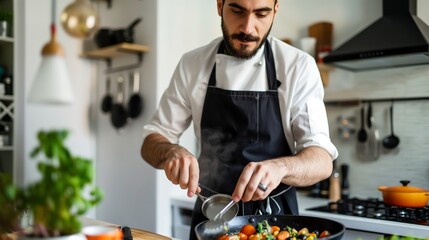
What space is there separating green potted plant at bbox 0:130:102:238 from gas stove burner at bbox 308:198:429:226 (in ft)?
4.63

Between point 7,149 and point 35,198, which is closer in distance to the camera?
point 35,198

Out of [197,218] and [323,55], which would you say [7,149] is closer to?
[197,218]

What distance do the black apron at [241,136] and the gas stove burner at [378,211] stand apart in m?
0.47

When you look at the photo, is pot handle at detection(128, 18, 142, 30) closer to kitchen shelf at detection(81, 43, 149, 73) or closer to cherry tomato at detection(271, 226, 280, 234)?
kitchen shelf at detection(81, 43, 149, 73)

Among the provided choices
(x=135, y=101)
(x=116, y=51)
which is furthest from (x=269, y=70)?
(x=116, y=51)

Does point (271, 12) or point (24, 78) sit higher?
point (271, 12)

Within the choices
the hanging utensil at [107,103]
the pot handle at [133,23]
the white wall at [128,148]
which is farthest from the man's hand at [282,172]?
the hanging utensil at [107,103]

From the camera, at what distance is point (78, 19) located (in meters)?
1.25

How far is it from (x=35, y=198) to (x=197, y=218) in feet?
2.97

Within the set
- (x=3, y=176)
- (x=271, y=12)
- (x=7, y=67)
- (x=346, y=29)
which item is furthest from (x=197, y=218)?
(x=7, y=67)

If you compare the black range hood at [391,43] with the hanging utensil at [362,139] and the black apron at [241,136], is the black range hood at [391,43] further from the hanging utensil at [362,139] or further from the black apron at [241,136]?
the black apron at [241,136]

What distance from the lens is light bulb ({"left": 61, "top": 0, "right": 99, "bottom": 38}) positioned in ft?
4.10

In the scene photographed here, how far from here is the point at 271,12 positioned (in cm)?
133

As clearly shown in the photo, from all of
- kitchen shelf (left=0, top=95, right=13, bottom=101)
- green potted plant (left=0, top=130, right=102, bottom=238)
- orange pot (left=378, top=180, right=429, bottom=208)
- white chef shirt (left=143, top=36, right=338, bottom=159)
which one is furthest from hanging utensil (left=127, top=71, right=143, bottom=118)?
green potted plant (left=0, top=130, right=102, bottom=238)
